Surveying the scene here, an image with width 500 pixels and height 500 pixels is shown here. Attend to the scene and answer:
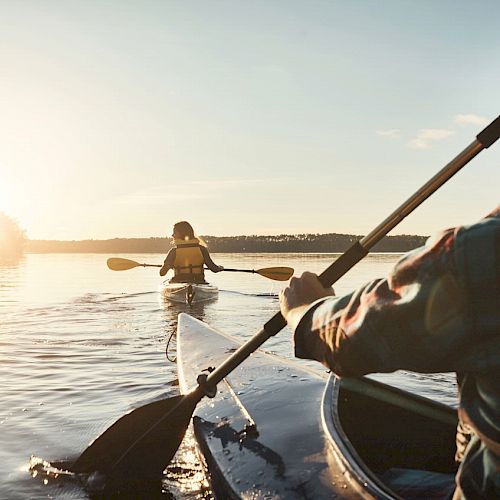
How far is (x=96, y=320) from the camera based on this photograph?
13008 millimetres

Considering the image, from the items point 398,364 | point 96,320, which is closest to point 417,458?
point 398,364

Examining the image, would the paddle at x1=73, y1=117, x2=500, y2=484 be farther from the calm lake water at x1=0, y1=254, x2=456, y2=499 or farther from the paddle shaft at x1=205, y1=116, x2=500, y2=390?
the paddle shaft at x1=205, y1=116, x2=500, y2=390

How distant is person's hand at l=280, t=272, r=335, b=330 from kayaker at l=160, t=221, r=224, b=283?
1158 centimetres

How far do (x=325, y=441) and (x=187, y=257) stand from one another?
37.4ft

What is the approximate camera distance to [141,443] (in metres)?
3.68

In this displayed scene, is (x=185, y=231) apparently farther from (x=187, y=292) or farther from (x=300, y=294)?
(x=300, y=294)

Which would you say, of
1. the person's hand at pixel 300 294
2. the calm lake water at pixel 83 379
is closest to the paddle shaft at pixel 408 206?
the person's hand at pixel 300 294

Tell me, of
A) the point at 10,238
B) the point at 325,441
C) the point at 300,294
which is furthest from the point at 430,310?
the point at 10,238

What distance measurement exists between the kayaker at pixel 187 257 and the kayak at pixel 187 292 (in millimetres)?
301

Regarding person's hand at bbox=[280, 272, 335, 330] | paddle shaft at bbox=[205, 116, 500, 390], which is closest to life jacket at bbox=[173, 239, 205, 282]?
paddle shaft at bbox=[205, 116, 500, 390]

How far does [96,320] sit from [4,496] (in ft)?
31.3

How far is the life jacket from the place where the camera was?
13.6 metres

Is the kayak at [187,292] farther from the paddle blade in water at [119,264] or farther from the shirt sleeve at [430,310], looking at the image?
the shirt sleeve at [430,310]

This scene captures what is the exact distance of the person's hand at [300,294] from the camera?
5.90ft
